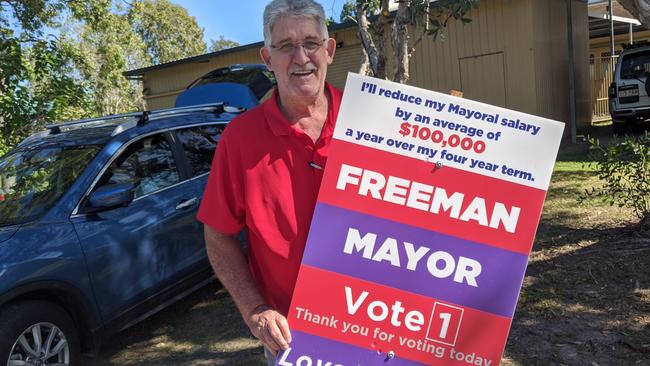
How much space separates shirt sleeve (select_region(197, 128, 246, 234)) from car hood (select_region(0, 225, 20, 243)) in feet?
6.99

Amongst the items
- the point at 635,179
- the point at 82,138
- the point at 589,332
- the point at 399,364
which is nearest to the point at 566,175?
the point at 635,179

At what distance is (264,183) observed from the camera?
5.65ft

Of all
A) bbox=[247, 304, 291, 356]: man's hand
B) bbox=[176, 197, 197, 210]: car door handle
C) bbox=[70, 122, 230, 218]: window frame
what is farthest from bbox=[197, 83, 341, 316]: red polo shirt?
bbox=[176, 197, 197, 210]: car door handle

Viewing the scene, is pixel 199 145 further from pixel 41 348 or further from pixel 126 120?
pixel 41 348

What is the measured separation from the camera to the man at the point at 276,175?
172cm

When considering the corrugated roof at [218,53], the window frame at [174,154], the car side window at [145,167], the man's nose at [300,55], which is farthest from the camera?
the corrugated roof at [218,53]

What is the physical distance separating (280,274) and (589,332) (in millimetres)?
2818

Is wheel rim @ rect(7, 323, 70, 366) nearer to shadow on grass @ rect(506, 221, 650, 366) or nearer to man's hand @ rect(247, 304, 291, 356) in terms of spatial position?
man's hand @ rect(247, 304, 291, 356)

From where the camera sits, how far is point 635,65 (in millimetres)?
12086

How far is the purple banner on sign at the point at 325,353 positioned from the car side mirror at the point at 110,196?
246cm

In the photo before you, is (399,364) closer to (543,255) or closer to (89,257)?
(89,257)

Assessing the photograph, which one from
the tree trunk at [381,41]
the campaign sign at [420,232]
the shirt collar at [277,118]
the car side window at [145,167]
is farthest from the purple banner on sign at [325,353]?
the tree trunk at [381,41]

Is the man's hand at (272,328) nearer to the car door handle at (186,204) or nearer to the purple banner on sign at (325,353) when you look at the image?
the purple banner on sign at (325,353)

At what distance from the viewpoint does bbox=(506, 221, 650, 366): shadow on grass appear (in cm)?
341
